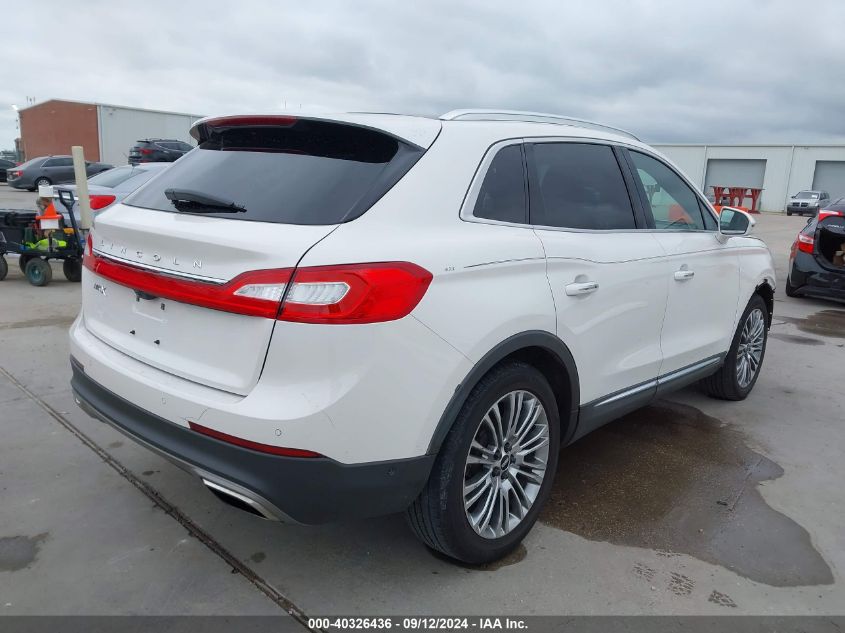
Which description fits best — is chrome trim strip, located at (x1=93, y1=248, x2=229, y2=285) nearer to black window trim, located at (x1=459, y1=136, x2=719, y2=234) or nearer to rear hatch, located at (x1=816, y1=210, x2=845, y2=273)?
black window trim, located at (x1=459, y1=136, x2=719, y2=234)

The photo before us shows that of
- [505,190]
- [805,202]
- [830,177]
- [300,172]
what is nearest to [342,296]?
[300,172]

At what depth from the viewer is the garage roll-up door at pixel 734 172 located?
48281mm

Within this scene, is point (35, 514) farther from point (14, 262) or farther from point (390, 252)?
point (14, 262)

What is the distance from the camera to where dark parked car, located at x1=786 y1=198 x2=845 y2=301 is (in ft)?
28.4

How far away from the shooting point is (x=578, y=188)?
3.20 meters

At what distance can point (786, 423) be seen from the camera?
4.52 metres

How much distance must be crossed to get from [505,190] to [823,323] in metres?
6.77

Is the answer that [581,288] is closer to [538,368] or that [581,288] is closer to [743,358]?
[538,368]

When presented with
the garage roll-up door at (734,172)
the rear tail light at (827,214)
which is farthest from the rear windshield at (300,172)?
the garage roll-up door at (734,172)

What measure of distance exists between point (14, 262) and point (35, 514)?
28.3 ft

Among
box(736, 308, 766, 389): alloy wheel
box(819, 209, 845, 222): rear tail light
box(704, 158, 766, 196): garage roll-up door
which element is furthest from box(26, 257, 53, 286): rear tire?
box(704, 158, 766, 196): garage roll-up door

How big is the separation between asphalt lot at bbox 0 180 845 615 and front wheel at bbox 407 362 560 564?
164mm

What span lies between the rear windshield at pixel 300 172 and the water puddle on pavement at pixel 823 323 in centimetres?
664

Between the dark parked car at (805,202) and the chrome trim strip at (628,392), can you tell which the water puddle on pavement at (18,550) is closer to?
the chrome trim strip at (628,392)
